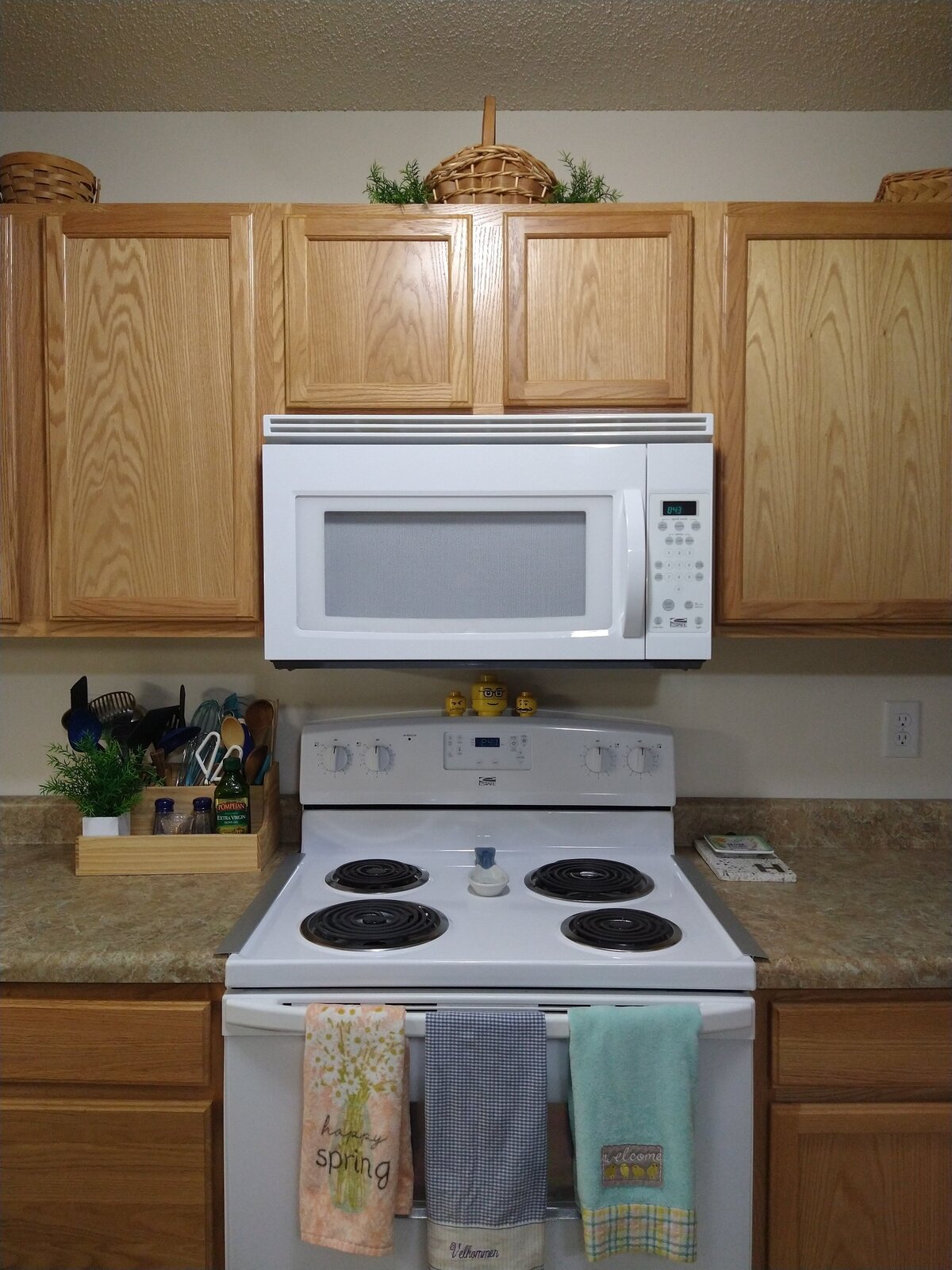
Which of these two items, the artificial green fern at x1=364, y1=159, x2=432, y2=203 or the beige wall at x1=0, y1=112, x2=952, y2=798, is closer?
the artificial green fern at x1=364, y1=159, x2=432, y2=203

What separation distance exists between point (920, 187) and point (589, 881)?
147cm

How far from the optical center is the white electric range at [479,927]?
129 cm

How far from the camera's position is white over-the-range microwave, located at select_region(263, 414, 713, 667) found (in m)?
1.53

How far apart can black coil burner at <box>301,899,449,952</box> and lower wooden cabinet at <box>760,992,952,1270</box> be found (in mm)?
571

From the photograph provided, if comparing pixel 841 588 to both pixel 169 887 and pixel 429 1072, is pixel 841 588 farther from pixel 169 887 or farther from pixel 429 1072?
pixel 169 887

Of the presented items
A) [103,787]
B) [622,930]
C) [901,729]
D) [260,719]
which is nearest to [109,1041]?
[103,787]

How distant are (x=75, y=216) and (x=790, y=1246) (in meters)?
2.18

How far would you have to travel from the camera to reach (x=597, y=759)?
1.81 m

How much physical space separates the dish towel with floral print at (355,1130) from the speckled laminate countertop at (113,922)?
229 mm

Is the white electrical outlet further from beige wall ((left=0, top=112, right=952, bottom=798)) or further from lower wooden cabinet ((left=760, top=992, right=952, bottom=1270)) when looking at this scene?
lower wooden cabinet ((left=760, top=992, right=952, bottom=1270))

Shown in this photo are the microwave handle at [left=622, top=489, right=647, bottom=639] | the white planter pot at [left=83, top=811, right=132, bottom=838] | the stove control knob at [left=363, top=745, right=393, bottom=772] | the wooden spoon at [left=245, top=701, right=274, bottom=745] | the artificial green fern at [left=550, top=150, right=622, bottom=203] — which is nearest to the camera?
the microwave handle at [left=622, top=489, right=647, bottom=639]

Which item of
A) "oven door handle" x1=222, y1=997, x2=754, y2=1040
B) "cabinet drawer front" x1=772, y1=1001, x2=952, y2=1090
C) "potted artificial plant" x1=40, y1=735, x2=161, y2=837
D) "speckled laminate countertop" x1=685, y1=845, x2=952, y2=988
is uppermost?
"potted artificial plant" x1=40, y1=735, x2=161, y2=837

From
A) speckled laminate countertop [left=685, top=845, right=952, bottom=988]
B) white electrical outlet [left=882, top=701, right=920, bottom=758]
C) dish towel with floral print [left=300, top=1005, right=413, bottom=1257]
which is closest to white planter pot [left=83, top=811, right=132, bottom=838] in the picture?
dish towel with floral print [left=300, top=1005, right=413, bottom=1257]

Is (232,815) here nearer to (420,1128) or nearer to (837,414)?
(420,1128)
